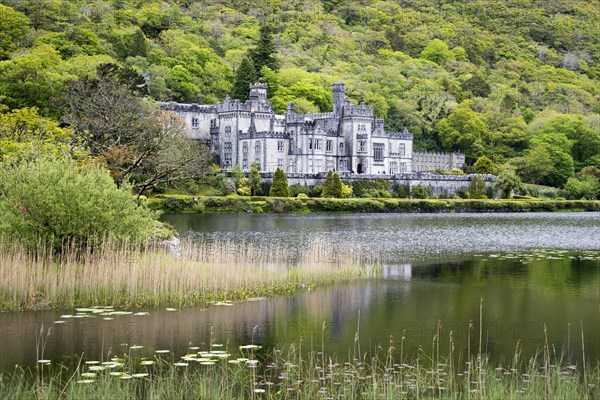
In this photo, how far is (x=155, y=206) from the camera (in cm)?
6303

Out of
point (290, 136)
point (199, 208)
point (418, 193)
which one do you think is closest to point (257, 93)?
point (290, 136)

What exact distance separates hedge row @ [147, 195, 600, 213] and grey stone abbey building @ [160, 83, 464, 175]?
1162cm

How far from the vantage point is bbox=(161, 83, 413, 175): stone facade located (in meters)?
89.2

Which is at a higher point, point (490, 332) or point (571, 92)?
point (571, 92)

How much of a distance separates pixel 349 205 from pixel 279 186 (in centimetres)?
632

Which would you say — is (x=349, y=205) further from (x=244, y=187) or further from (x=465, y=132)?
(x=465, y=132)

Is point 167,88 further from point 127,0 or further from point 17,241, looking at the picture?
point 17,241

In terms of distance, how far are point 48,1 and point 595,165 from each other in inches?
2854

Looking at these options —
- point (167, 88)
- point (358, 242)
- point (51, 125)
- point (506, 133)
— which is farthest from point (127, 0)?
point (358, 242)

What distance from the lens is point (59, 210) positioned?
22.2 metres

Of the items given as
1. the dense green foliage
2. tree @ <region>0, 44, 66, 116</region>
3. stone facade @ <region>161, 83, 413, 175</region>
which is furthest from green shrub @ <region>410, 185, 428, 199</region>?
the dense green foliage

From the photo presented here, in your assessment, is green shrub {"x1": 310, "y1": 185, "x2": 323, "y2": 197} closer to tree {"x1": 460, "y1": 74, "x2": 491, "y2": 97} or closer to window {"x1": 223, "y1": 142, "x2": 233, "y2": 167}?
window {"x1": 223, "y1": 142, "x2": 233, "y2": 167}

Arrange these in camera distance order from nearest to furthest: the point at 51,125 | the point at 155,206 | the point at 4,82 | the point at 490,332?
1. the point at 490,332
2. the point at 51,125
3. the point at 155,206
4. the point at 4,82

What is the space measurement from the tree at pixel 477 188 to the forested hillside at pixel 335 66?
13311mm
